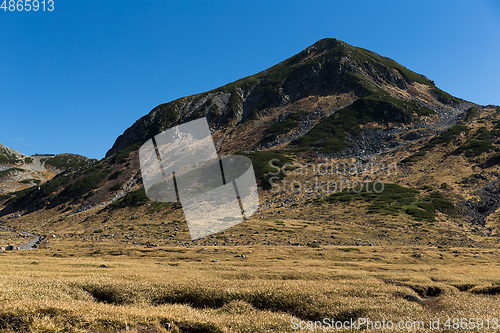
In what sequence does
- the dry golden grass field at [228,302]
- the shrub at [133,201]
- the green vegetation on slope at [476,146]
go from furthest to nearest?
the shrub at [133,201] → the green vegetation on slope at [476,146] → the dry golden grass field at [228,302]

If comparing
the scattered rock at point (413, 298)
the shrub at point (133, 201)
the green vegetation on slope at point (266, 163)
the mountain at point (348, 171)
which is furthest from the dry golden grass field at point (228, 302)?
the shrub at point (133, 201)

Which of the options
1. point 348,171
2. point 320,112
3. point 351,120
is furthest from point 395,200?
point 320,112

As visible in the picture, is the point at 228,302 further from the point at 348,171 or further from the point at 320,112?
the point at 320,112

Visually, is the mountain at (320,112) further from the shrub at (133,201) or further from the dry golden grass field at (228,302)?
the dry golden grass field at (228,302)

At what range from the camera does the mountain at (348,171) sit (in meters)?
61.2

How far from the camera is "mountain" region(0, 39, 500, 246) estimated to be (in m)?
61.2

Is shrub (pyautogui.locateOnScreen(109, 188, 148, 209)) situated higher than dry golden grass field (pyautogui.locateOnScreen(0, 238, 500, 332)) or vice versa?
shrub (pyautogui.locateOnScreen(109, 188, 148, 209))

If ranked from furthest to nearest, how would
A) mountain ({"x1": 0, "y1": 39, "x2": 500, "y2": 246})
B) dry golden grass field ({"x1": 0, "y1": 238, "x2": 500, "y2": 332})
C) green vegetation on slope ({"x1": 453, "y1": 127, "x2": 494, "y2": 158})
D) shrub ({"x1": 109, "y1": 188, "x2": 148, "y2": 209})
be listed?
shrub ({"x1": 109, "y1": 188, "x2": 148, "y2": 209}) < green vegetation on slope ({"x1": 453, "y1": 127, "x2": 494, "y2": 158}) < mountain ({"x1": 0, "y1": 39, "x2": 500, "y2": 246}) < dry golden grass field ({"x1": 0, "y1": 238, "x2": 500, "y2": 332})

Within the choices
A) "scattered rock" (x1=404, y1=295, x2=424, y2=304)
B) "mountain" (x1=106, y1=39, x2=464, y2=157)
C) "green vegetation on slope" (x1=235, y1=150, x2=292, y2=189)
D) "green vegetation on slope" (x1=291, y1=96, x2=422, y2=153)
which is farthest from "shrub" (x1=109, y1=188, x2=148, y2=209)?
"scattered rock" (x1=404, y1=295, x2=424, y2=304)

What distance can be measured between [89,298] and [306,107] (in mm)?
178818

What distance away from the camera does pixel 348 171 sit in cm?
10112

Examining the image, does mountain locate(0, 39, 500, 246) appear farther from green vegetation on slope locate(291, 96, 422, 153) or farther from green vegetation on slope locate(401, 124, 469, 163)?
green vegetation on slope locate(401, 124, 469, 163)

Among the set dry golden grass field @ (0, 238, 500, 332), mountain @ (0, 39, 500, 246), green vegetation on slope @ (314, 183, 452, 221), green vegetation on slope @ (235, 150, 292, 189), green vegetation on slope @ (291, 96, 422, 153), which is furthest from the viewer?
green vegetation on slope @ (291, 96, 422, 153)

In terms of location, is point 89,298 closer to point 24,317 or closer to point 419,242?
point 24,317
